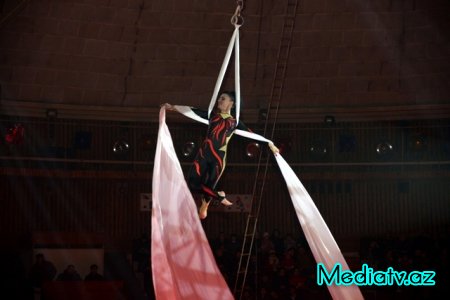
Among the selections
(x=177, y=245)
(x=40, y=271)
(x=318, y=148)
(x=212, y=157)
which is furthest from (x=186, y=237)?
(x=318, y=148)

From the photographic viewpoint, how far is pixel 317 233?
1023 centimetres

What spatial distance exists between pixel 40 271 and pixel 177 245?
239 inches

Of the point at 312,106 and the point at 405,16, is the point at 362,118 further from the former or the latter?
the point at 405,16

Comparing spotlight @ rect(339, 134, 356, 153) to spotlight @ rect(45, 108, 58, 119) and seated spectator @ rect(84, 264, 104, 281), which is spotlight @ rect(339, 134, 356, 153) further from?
spotlight @ rect(45, 108, 58, 119)

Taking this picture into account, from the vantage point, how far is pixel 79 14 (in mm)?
16156

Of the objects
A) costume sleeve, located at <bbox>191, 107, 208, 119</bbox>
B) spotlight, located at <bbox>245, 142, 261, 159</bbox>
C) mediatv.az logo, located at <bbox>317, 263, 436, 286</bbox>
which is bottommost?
mediatv.az logo, located at <bbox>317, 263, 436, 286</bbox>

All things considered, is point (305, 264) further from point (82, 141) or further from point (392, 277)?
point (82, 141)

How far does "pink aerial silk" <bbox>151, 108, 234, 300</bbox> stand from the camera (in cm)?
970

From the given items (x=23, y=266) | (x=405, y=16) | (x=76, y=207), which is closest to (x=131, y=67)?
(x=76, y=207)

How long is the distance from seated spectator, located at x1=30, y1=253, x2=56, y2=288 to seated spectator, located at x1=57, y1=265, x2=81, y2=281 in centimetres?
24

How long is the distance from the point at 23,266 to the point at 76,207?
214 cm

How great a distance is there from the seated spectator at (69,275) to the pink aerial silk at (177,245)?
213 inches

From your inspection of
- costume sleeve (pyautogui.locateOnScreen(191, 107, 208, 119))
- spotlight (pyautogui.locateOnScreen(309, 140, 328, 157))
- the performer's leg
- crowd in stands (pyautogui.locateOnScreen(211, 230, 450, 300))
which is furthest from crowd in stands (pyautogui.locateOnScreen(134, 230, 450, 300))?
costume sleeve (pyautogui.locateOnScreen(191, 107, 208, 119))

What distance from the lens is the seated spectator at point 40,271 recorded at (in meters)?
14.9
